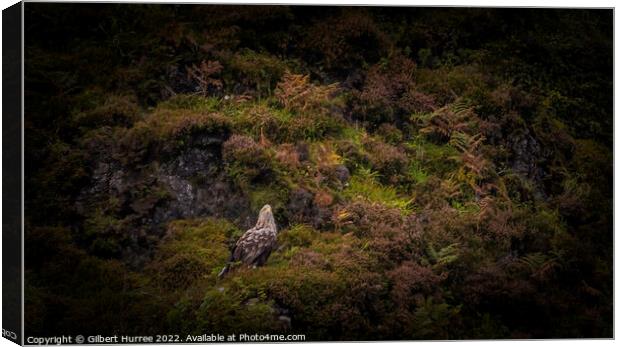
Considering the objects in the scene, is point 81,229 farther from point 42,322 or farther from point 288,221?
point 288,221

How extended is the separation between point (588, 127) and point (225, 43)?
6.41 m

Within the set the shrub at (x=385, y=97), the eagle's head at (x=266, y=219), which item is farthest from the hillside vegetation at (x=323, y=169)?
the eagle's head at (x=266, y=219)

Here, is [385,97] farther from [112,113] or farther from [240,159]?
[112,113]

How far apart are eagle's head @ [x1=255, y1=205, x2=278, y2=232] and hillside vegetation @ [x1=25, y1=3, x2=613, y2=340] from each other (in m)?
0.15

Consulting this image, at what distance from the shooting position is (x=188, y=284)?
17812 millimetres

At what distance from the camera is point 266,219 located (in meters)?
18.2

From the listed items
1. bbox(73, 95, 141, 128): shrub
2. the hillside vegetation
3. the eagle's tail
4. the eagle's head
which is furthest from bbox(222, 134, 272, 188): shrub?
bbox(73, 95, 141, 128): shrub

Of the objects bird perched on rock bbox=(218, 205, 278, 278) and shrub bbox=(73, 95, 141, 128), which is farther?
bird perched on rock bbox=(218, 205, 278, 278)

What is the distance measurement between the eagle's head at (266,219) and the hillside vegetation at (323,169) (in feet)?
0.49

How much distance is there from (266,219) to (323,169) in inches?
50.5

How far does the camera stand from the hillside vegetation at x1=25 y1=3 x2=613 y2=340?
1770cm

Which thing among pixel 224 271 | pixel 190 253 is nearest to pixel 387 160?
pixel 224 271

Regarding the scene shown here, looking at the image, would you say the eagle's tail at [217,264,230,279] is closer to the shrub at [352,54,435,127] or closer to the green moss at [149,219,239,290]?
the green moss at [149,219,239,290]

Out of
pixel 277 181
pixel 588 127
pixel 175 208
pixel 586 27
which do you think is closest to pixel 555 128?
pixel 588 127
